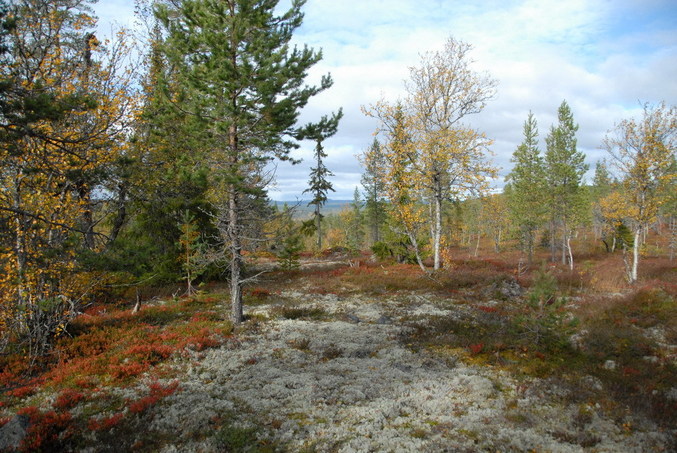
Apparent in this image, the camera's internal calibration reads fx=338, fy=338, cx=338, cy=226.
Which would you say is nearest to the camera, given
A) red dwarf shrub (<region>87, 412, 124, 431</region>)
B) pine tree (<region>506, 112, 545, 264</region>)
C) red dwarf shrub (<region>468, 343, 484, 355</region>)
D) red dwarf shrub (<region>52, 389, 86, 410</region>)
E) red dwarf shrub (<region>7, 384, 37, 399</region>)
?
red dwarf shrub (<region>87, 412, 124, 431</region>)

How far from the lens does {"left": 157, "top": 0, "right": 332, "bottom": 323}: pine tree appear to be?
10656 mm

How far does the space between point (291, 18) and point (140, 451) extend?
12.8 meters

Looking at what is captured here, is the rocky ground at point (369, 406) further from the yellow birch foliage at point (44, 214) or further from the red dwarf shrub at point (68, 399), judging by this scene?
the yellow birch foliage at point (44, 214)

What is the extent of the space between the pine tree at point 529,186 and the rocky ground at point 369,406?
28.0 meters

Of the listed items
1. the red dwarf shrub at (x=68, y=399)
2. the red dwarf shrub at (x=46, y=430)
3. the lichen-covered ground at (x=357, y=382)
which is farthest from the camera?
the red dwarf shrub at (x=68, y=399)

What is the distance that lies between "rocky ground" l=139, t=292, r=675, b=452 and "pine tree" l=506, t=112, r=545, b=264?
91.8 ft

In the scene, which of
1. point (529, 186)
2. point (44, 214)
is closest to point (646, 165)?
point (529, 186)

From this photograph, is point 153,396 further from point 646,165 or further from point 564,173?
point 564,173

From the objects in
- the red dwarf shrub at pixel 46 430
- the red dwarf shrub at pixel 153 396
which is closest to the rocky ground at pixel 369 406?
the red dwarf shrub at pixel 153 396

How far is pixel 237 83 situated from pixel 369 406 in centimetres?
1003

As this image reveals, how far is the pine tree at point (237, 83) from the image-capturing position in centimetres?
1066

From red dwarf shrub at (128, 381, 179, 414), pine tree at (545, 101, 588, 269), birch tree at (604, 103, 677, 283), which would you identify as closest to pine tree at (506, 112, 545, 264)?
pine tree at (545, 101, 588, 269)

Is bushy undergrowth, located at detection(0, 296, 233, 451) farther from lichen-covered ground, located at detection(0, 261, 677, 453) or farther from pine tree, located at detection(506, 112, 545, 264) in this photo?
pine tree, located at detection(506, 112, 545, 264)

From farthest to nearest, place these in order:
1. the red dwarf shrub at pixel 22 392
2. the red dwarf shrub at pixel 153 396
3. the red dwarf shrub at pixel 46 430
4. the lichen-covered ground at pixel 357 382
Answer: the red dwarf shrub at pixel 22 392 → the red dwarf shrub at pixel 153 396 → the lichen-covered ground at pixel 357 382 → the red dwarf shrub at pixel 46 430
